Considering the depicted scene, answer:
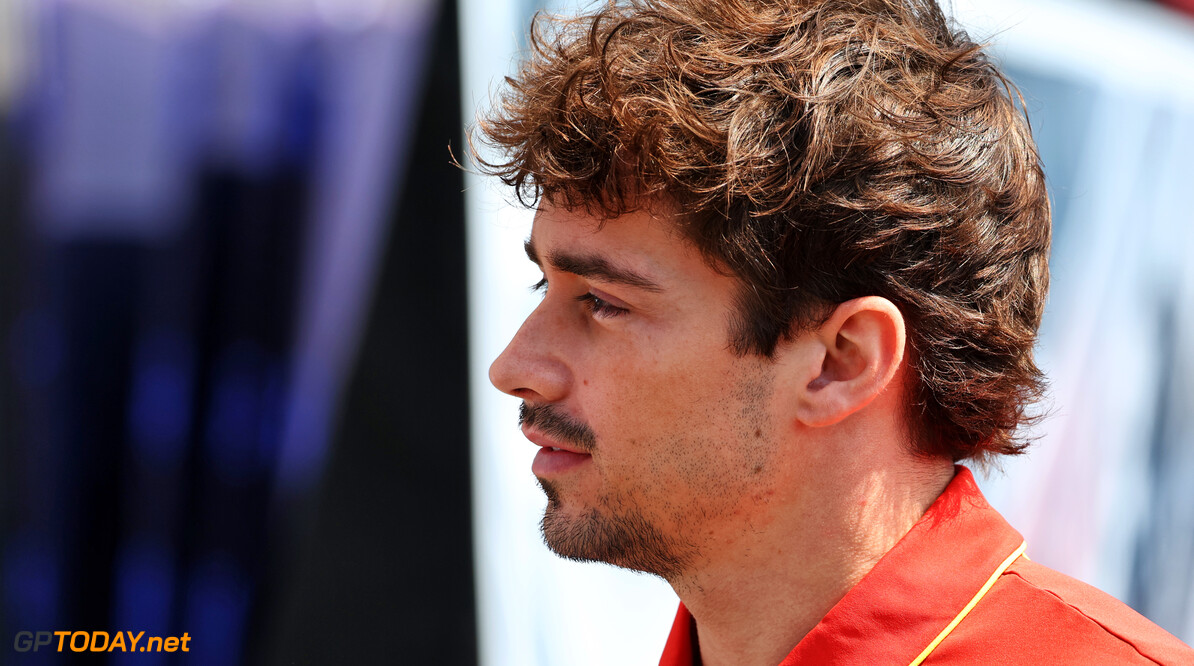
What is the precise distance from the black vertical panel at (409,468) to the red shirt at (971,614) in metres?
1.03

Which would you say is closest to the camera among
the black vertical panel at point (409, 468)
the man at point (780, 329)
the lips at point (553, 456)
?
the man at point (780, 329)

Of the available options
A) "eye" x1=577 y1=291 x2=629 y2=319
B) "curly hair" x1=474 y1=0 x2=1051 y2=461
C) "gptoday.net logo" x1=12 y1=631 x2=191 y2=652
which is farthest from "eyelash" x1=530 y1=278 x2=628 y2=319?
"gptoday.net logo" x1=12 y1=631 x2=191 y2=652

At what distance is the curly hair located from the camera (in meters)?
1.41

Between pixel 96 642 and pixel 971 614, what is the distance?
1.60m

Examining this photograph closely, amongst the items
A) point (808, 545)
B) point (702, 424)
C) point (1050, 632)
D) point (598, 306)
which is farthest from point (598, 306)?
point (1050, 632)

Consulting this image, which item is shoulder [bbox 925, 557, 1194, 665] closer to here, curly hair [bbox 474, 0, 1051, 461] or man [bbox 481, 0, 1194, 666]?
man [bbox 481, 0, 1194, 666]

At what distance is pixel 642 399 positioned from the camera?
1.45 meters

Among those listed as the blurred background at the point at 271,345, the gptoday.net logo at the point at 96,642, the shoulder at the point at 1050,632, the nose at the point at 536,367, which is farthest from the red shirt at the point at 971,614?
the gptoday.net logo at the point at 96,642

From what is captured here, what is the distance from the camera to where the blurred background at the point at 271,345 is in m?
1.72

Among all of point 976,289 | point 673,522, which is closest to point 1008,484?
point 976,289

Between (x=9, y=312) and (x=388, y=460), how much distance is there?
81 cm

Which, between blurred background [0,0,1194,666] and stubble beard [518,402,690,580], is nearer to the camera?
stubble beard [518,402,690,580]

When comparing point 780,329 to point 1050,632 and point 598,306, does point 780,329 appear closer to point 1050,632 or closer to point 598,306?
point 598,306

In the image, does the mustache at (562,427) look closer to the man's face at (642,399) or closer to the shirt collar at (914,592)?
the man's face at (642,399)
